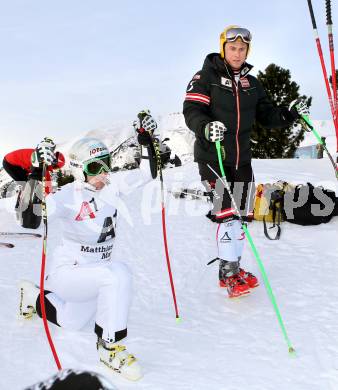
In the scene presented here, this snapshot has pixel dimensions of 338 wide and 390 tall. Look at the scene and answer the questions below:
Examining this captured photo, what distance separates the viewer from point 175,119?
164 metres

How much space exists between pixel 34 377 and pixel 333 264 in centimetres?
376

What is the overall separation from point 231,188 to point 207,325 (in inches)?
56.7

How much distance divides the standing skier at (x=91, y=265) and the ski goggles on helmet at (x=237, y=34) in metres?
1.84

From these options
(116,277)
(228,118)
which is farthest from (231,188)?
(116,277)

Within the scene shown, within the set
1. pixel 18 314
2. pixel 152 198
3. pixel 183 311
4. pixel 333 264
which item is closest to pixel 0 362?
pixel 18 314

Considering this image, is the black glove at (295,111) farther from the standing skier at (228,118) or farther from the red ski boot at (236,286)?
the red ski boot at (236,286)

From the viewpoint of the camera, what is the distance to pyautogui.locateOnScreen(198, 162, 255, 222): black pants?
14.9 feet

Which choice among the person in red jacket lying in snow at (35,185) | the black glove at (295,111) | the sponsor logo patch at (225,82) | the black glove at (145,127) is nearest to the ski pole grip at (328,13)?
the black glove at (295,111)

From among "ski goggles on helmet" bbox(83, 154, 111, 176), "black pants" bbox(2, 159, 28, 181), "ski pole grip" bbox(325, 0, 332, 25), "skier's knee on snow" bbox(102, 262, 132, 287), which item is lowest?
"skier's knee on snow" bbox(102, 262, 132, 287)

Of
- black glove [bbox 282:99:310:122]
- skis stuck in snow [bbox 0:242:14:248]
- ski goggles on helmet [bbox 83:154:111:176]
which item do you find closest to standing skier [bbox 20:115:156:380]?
ski goggles on helmet [bbox 83:154:111:176]

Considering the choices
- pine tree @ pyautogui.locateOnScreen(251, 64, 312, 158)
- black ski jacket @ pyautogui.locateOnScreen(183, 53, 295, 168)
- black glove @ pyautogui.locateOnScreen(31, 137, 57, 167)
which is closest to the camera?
black glove @ pyautogui.locateOnScreen(31, 137, 57, 167)

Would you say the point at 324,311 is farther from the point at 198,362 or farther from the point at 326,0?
the point at 326,0

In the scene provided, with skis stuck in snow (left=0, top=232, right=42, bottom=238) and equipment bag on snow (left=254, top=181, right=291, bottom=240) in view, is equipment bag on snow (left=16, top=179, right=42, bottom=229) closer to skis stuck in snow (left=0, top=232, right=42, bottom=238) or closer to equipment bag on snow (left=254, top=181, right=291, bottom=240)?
skis stuck in snow (left=0, top=232, right=42, bottom=238)

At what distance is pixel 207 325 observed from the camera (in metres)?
3.99
